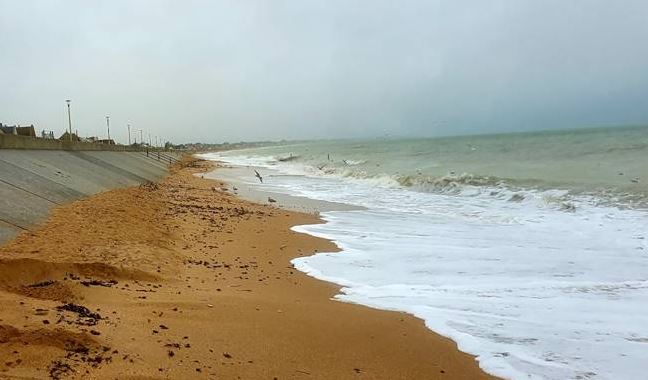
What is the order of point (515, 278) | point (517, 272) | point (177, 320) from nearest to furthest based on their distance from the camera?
point (177, 320) → point (515, 278) → point (517, 272)

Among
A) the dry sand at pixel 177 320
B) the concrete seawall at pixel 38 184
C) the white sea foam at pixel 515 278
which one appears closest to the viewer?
the dry sand at pixel 177 320

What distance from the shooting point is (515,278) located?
23.4 feet

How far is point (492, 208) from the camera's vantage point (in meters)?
14.9

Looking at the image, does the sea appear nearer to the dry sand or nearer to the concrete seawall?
the dry sand

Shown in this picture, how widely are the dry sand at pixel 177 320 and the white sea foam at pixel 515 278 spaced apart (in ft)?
1.66

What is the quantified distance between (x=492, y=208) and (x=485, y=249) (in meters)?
6.10

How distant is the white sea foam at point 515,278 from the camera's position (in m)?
4.66

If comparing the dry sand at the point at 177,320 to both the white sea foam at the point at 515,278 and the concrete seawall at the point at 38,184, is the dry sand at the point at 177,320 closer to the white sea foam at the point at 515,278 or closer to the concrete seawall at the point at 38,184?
the concrete seawall at the point at 38,184

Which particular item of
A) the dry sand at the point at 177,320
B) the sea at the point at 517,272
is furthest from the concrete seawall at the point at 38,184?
the sea at the point at 517,272

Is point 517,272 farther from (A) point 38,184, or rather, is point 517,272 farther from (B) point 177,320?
(A) point 38,184

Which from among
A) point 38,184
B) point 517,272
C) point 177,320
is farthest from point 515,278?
point 38,184

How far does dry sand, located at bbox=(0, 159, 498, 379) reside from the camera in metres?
3.72

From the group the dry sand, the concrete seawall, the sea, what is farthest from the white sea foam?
the concrete seawall

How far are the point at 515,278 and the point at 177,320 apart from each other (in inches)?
185
